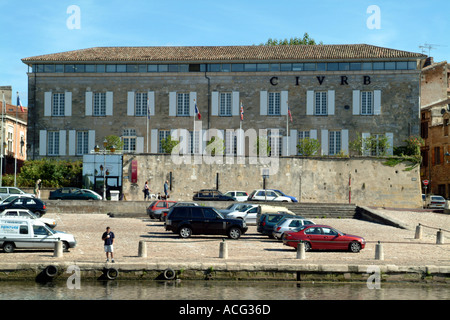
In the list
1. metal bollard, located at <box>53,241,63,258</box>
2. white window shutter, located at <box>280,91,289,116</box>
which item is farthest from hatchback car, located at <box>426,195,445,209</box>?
metal bollard, located at <box>53,241,63,258</box>

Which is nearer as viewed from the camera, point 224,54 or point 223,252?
point 223,252

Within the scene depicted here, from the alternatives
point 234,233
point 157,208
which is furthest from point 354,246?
point 157,208

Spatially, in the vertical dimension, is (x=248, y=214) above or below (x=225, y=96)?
below

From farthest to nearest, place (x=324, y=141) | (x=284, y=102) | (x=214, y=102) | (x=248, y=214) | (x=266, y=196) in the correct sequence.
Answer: (x=214, y=102), (x=284, y=102), (x=324, y=141), (x=266, y=196), (x=248, y=214)

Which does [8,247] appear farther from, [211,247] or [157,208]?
[157,208]

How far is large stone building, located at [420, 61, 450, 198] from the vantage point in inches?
2844

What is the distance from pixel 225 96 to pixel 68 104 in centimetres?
1479

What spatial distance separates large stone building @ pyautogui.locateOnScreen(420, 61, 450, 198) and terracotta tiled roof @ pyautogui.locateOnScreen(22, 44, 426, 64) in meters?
9.84

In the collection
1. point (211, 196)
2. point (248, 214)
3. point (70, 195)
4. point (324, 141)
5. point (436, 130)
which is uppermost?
point (436, 130)

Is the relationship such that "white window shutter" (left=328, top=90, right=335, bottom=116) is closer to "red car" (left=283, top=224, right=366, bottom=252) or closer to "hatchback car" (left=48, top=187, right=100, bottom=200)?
"hatchback car" (left=48, top=187, right=100, bottom=200)

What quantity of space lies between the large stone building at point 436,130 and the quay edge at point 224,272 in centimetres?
4174

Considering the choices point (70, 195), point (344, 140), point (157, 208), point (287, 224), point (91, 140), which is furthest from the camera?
point (91, 140)

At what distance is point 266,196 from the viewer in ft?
169

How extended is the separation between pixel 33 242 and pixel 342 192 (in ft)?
118
